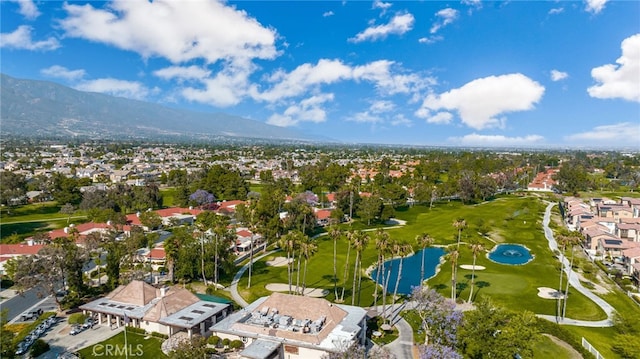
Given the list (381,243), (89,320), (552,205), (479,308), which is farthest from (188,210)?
(552,205)

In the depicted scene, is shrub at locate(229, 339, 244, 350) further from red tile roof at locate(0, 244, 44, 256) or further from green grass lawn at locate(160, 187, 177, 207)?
green grass lawn at locate(160, 187, 177, 207)

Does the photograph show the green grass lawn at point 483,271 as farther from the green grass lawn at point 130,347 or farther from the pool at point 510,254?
the green grass lawn at point 130,347

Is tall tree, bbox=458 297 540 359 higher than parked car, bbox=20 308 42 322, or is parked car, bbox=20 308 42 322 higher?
tall tree, bbox=458 297 540 359

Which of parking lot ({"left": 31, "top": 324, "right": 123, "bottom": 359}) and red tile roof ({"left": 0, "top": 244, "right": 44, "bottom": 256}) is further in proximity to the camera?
red tile roof ({"left": 0, "top": 244, "right": 44, "bottom": 256})

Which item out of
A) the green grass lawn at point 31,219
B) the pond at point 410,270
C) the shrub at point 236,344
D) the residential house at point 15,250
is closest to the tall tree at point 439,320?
the pond at point 410,270

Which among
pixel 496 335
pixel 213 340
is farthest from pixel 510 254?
pixel 213 340

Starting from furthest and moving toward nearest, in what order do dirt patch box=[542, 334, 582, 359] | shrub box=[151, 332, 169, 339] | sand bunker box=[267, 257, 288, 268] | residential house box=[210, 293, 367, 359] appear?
sand bunker box=[267, 257, 288, 268], shrub box=[151, 332, 169, 339], dirt patch box=[542, 334, 582, 359], residential house box=[210, 293, 367, 359]
